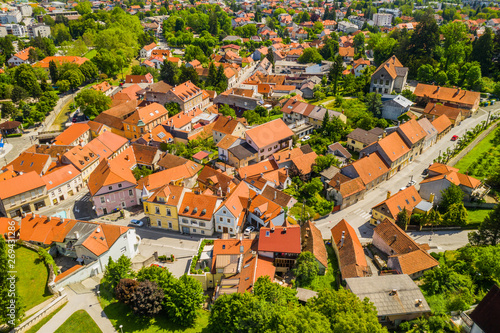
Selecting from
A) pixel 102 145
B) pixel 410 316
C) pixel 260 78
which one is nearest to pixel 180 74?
pixel 260 78

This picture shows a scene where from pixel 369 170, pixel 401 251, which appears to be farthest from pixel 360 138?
pixel 401 251

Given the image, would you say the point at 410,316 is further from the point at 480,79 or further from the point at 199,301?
the point at 480,79

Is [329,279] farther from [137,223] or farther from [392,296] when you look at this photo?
[137,223]

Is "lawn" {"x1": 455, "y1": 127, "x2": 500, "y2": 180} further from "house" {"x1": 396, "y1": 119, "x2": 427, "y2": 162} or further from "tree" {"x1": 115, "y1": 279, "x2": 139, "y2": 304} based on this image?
"tree" {"x1": 115, "y1": 279, "x2": 139, "y2": 304}

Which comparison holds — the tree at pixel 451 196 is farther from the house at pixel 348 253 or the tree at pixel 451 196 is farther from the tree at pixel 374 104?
the tree at pixel 374 104

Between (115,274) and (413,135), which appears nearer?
(115,274)

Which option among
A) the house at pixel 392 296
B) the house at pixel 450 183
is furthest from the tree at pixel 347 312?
the house at pixel 450 183

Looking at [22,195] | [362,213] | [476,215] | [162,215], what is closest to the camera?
[476,215]
